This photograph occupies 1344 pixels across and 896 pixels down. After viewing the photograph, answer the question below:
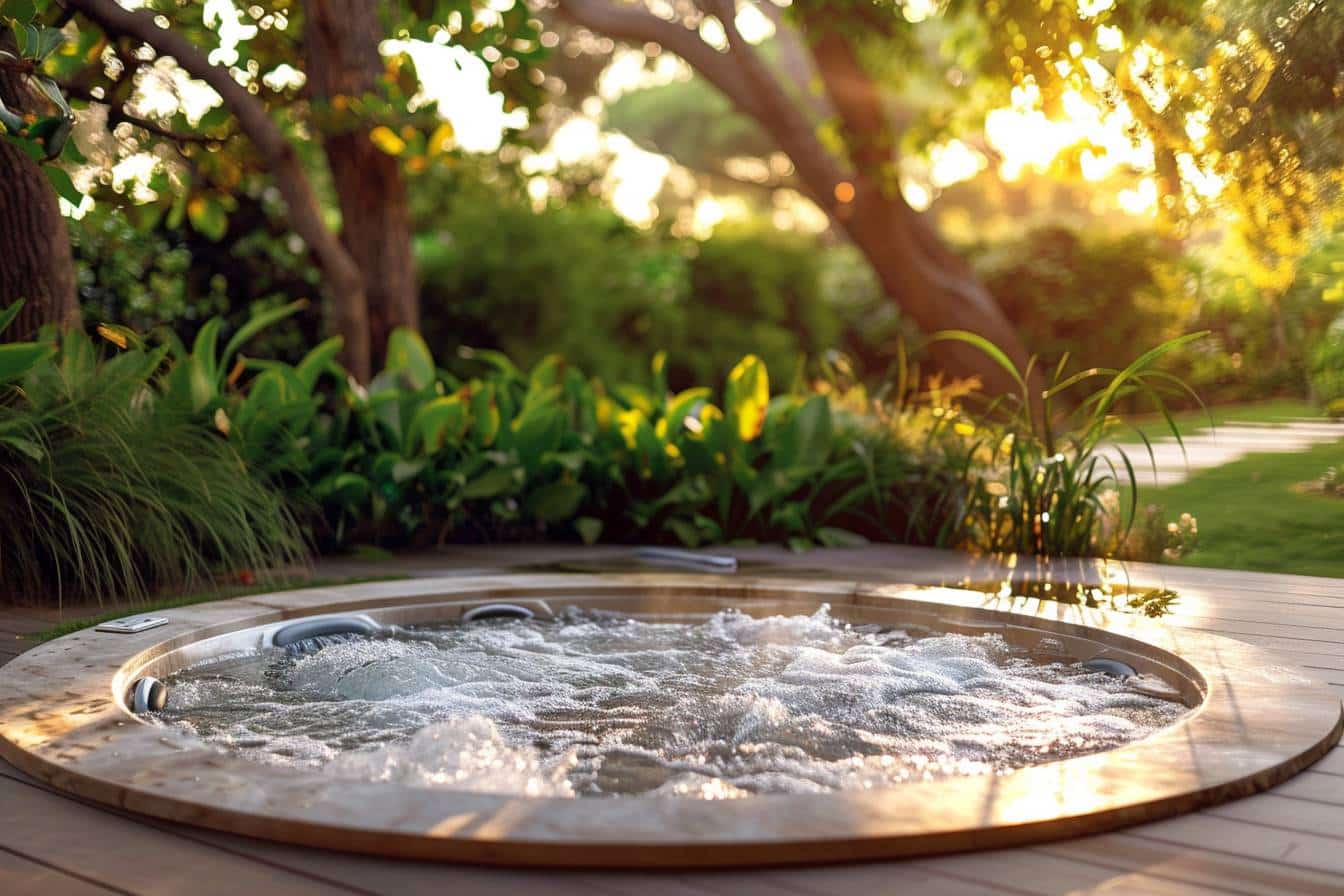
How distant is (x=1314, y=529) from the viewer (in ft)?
15.4

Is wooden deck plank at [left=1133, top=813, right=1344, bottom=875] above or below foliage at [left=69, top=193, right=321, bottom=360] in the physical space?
below

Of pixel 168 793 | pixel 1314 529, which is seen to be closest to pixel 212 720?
pixel 168 793

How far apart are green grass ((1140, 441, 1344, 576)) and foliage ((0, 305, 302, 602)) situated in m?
3.27

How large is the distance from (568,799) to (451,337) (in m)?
6.82

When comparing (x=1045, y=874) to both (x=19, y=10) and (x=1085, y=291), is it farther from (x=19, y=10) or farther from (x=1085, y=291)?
(x=1085, y=291)

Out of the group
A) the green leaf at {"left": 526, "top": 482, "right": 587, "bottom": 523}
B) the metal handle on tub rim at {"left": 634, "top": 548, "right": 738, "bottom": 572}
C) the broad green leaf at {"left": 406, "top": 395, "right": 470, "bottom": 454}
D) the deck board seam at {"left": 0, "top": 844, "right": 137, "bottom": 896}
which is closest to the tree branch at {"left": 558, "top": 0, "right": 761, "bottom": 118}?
the green leaf at {"left": 526, "top": 482, "right": 587, "bottom": 523}

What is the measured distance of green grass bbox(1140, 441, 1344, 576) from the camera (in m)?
4.54

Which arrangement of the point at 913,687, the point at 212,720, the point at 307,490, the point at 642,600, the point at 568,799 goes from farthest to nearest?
the point at 307,490 → the point at 642,600 → the point at 913,687 → the point at 212,720 → the point at 568,799

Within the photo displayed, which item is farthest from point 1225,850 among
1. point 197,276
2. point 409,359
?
point 197,276

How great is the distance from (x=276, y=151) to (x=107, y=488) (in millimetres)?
2221

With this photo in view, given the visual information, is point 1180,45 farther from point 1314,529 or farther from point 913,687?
point 913,687

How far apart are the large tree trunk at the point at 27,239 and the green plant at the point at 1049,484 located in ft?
9.53

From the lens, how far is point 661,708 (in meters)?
2.68

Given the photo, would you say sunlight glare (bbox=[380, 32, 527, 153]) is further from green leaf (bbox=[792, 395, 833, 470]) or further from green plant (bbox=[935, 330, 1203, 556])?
green plant (bbox=[935, 330, 1203, 556])
